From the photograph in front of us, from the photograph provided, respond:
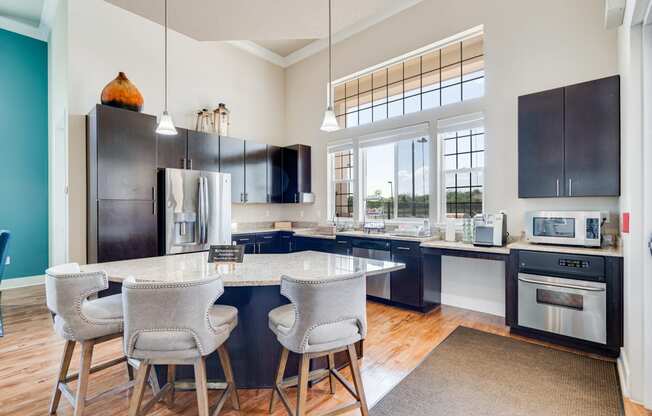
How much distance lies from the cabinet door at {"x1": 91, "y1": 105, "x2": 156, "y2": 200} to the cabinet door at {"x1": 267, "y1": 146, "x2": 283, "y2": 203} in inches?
81.2

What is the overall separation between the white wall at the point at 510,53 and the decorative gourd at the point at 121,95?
348 cm

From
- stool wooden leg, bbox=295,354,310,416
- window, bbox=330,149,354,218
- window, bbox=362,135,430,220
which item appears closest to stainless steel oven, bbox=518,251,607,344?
window, bbox=362,135,430,220

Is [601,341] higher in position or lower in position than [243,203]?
lower

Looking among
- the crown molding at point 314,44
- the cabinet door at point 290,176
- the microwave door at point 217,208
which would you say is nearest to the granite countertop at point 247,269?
the microwave door at point 217,208

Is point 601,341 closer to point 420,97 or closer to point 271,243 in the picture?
point 420,97

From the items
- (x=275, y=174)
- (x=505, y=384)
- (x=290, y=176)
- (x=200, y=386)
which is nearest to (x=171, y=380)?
(x=200, y=386)

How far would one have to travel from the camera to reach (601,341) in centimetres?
267

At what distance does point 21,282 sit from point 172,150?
3.41 m

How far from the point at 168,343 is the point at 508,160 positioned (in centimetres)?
382

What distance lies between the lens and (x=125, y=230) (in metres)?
3.74

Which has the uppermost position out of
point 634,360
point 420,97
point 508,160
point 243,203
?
point 420,97

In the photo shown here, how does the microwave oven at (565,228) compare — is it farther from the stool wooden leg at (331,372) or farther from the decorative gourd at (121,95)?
the decorative gourd at (121,95)

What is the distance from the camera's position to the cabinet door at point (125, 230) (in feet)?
11.7

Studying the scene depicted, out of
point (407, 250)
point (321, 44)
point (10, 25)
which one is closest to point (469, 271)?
point (407, 250)
